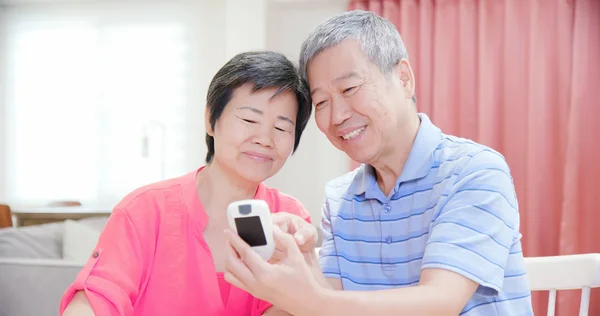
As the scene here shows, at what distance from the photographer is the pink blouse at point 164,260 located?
1.15 meters

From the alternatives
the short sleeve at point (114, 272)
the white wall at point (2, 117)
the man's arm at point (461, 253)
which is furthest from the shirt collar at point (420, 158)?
the white wall at point (2, 117)

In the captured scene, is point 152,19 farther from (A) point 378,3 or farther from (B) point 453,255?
(B) point 453,255

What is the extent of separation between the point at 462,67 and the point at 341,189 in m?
2.70

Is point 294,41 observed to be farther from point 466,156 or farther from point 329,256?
point 466,156

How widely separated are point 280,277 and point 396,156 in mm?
513

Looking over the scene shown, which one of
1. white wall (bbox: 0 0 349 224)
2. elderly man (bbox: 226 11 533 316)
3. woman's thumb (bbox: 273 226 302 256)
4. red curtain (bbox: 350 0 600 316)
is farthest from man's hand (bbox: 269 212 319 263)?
white wall (bbox: 0 0 349 224)

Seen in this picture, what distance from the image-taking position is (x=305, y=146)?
169 inches

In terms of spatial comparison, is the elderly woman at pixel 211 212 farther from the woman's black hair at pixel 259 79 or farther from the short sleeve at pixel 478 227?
the short sleeve at pixel 478 227

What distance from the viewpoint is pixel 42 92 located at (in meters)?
4.95

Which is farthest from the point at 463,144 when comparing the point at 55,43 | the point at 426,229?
the point at 55,43

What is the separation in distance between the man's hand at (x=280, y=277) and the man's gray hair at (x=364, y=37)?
19.1 inches

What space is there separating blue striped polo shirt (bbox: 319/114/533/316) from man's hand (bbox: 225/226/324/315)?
237 millimetres

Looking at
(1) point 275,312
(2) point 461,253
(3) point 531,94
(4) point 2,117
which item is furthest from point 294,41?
(2) point 461,253

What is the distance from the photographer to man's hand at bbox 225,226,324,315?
80 centimetres
